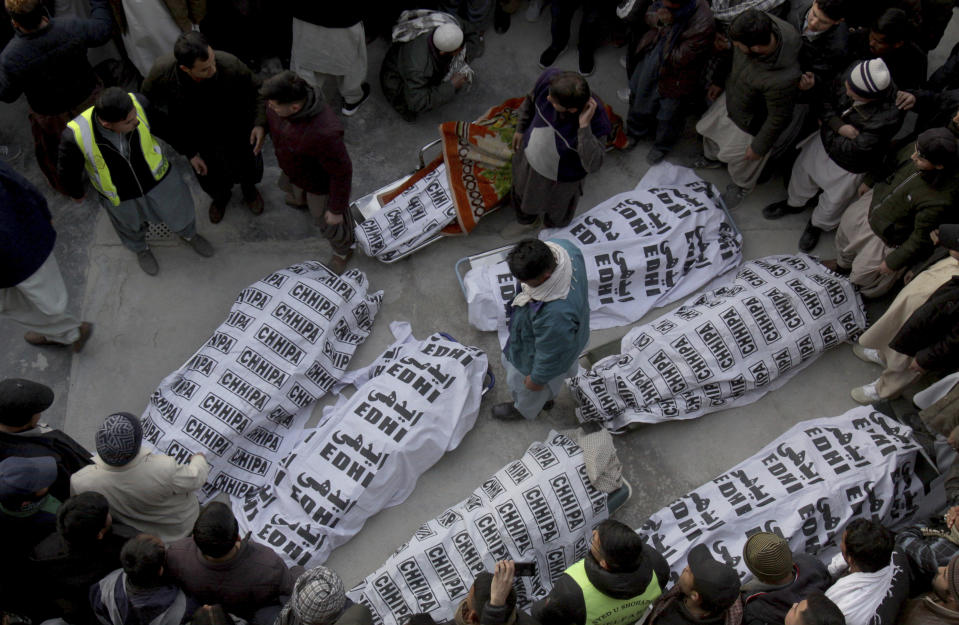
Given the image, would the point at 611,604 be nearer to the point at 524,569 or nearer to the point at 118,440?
the point at 524,569

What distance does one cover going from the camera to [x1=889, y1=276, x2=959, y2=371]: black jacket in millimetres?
4402

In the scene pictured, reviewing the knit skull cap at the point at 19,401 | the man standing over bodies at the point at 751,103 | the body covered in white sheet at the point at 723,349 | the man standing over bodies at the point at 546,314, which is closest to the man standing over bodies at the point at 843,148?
the man standing over bodies at the point at 751,103

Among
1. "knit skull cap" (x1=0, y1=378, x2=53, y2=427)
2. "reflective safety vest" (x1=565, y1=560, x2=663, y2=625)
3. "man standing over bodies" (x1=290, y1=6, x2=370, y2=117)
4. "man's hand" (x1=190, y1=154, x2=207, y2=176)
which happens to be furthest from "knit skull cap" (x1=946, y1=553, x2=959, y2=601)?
"man's hand" (x1=190, y1=154, x2=207, y2=176)

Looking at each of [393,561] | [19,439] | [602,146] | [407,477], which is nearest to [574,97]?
[602,146]

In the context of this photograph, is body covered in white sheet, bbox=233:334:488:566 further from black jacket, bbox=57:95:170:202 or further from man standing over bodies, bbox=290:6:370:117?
man standing over bodies, bbox=290:6:370:117

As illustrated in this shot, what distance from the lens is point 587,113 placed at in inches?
190

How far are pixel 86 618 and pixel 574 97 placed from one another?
3.66 m

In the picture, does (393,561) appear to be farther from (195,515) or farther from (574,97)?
(574,97)

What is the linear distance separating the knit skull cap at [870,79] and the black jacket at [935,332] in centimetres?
116

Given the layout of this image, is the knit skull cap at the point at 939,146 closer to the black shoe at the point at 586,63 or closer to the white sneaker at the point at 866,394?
the white sneaker at the point at 866,394

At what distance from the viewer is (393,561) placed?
14.6 ft

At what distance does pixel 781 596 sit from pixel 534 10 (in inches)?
195

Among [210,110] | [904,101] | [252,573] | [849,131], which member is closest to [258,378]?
[252,573]

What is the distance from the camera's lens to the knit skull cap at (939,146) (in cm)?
438
